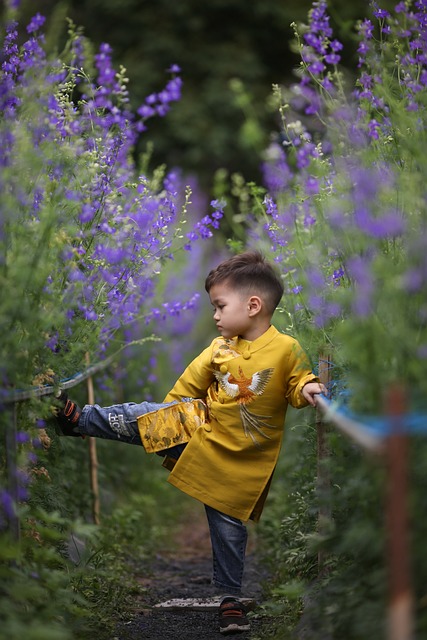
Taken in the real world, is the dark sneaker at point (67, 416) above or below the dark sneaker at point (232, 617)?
above

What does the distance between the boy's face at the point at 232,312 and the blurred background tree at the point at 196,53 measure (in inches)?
358

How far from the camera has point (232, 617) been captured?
3611mm

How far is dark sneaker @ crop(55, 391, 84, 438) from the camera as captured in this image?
3.68 m

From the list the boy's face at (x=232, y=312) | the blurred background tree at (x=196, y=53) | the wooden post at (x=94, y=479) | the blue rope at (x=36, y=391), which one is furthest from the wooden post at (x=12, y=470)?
the blurred background tree at (x=196, y=53)

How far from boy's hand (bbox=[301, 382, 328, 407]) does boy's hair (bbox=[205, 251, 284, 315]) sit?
0.51 meters

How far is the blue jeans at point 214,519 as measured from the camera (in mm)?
3676

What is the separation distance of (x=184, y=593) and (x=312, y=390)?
5.03 ft

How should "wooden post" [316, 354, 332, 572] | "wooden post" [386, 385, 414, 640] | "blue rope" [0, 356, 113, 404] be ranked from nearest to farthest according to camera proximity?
"wooden post" [386, 385, 414, 640], "blue rope" [0, 356, 113, 404], "wooden post" [316, 354, 332, 572]

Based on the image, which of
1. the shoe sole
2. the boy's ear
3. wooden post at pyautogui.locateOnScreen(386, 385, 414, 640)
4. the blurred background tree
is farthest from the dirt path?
→ the blurred background tree

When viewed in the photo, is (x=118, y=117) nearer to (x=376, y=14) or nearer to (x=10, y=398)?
(x=376, y=14)

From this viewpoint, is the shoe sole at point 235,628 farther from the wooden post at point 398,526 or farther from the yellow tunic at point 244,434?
the wooden post at point 398,526

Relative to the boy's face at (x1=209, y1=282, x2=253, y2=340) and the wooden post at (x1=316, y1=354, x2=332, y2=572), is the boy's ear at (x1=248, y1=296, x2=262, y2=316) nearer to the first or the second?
the boy's face at (x1=209, y1=282, x2=253, y2=340)

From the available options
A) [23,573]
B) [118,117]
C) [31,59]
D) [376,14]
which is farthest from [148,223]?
[23,573]

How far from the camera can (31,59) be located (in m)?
3.59
